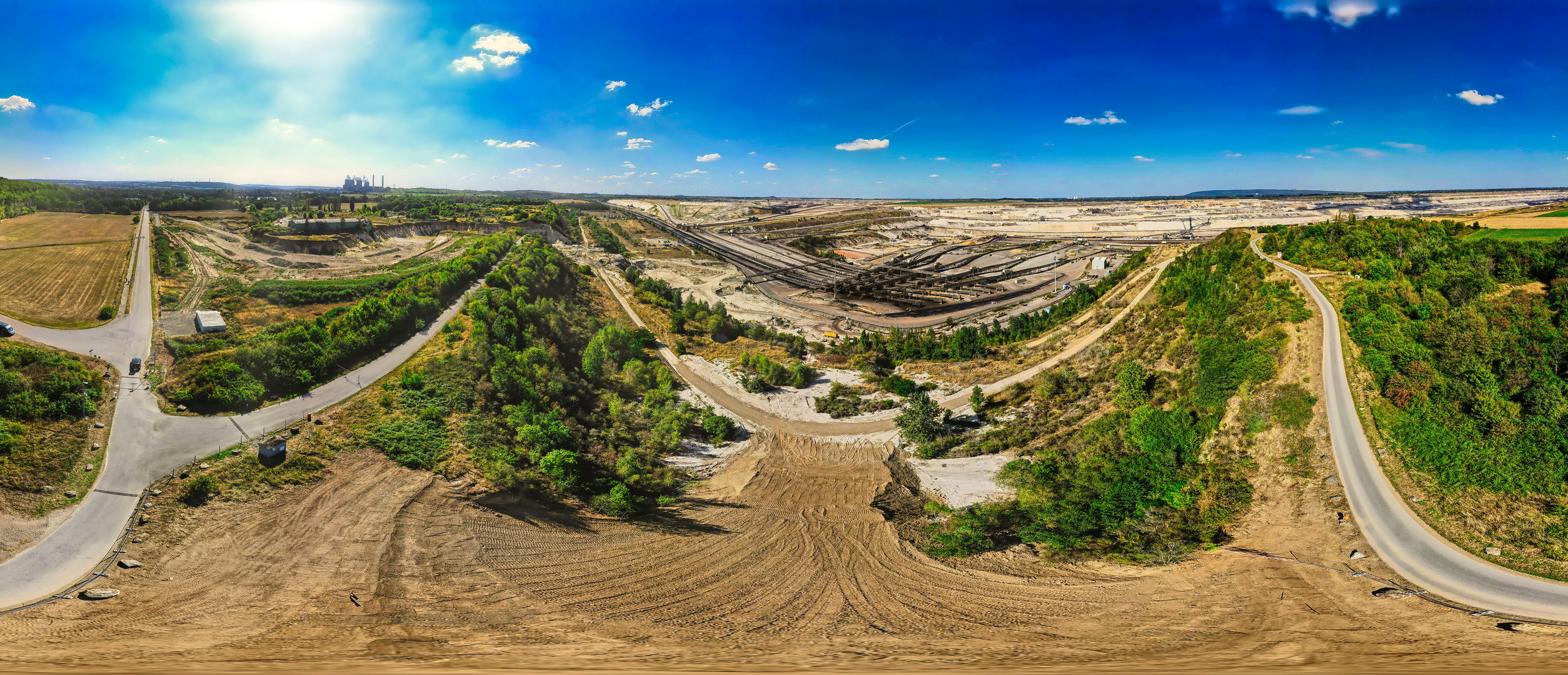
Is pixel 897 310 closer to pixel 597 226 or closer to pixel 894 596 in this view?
pixel 894 596

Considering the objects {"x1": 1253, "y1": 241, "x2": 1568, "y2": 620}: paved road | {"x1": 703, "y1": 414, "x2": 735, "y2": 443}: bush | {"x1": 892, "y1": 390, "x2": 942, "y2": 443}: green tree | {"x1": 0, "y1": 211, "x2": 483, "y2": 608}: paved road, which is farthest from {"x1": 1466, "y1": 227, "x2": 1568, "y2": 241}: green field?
{"x1": 0, "y1": 211, "x2": 483, "y2": 608}: paved road

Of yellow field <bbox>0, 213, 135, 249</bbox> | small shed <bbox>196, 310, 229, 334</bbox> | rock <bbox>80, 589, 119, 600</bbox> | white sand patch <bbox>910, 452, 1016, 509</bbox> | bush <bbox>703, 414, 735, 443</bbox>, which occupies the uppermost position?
yellow field <bbox>0, 213, 135, 249</bbox>

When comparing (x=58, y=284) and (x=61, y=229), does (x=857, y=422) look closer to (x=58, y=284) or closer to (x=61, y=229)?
(x=58, y=284)

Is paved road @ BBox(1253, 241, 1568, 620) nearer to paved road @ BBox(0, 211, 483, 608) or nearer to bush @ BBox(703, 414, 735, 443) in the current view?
bush @ BBox(703, 414, 735, 443)

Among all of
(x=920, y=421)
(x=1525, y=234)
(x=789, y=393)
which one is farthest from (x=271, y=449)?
(x=1525, y=234)

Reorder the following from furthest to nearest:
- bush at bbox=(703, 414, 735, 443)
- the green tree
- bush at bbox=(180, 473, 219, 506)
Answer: bush at bbox=(703, 414, 735, 443) → the green tree → bush at bbox=(180, 473, 219, 506)

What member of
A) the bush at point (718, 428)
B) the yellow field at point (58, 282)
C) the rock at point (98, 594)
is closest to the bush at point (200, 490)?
the rock at point (98, 594)
